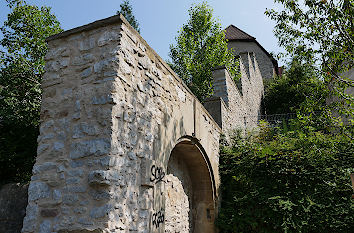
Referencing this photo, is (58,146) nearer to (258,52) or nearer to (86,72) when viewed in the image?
(86,72)

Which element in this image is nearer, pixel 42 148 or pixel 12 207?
pixel 42 148

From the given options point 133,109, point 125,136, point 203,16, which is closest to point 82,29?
point 133,109

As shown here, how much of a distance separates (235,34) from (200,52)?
23.2ft

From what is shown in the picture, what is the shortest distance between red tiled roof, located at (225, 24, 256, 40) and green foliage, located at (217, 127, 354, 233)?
15792mm

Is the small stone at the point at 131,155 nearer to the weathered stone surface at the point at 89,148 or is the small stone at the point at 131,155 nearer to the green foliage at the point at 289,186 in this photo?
the weathered stone surface at the point at 89,148

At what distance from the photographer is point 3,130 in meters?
6.16

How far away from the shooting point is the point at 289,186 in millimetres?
5375

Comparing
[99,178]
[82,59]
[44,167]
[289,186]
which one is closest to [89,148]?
[99,178]

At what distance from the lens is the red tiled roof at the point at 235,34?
812 inches

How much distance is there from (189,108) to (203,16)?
13.0 metres

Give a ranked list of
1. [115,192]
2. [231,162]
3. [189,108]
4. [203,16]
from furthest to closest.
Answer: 1. [203,16]
2. [231,162]
3. [189,108]
4. [115,192]

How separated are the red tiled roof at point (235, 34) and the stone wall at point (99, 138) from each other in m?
18.5

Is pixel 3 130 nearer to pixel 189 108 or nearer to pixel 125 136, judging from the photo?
pixel 189 108

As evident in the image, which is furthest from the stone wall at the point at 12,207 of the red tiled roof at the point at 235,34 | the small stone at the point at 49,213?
the red tiled roof at the point at 235,34
